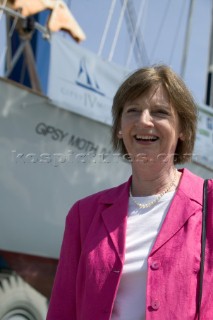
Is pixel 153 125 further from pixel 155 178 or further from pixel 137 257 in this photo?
pixel 137 257

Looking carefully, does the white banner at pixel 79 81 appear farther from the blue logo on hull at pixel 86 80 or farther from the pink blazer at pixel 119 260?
the pink blazer at pixel 119 260

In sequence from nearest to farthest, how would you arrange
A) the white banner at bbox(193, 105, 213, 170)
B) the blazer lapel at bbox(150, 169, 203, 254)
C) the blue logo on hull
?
the blazer lapel at bbox(150, 169, 203, 254), the blue logo on hull, the white banner at bbox(193, 105, 213, 170)

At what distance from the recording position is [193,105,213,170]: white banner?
5703mm

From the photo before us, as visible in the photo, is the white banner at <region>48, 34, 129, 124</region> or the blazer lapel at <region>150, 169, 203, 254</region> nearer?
the blazer lapel at <region>150, 169, 203, 254</region>

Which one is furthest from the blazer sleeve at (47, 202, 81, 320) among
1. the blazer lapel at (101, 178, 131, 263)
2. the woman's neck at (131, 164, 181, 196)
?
the woman's neck at (131, 164, 181, 196)

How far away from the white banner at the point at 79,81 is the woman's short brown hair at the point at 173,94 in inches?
110

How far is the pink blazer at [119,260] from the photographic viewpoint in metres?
1.38

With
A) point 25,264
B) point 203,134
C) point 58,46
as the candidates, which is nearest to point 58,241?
point 25,264

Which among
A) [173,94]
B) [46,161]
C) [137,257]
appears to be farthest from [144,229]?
[46,161]

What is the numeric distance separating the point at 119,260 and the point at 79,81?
3.21m

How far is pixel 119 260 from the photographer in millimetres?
1474

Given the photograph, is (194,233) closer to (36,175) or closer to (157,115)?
(157,115)

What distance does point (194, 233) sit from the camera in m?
1.44

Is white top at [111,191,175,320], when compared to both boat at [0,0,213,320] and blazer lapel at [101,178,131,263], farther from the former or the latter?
boat at [0,0,213,320]
